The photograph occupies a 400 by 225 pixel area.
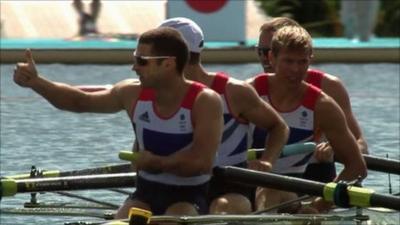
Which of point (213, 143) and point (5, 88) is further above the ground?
point (213, 143)

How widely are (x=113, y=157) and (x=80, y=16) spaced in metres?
14.3

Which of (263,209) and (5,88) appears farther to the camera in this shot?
A: (5,88)

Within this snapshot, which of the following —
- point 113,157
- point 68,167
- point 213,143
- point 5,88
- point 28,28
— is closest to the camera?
point 213,143

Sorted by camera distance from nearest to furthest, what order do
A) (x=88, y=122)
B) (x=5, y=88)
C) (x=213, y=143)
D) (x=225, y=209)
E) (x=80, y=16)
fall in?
(x=213, y=143) → (x=225, y=209) → (x=88, y=122) → (x=5, y=88) → (x=80, y=16)

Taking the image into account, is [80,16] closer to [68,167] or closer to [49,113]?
[49,113]

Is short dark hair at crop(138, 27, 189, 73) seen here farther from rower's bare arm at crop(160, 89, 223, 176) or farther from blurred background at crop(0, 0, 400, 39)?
blurred background at crop(0, 0, 400, 39)

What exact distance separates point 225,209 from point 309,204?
2.40 feet

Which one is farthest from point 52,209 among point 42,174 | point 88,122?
point 88,122

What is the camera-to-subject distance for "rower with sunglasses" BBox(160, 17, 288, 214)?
A: 28.6 ft

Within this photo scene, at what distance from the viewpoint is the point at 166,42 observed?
26.0ft

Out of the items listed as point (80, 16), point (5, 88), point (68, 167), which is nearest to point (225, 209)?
point (68, 167)

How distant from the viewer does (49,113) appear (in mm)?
20422

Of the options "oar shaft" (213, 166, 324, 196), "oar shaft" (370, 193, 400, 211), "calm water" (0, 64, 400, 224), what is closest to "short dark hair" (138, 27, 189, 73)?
"oar shaft" (213, 166, 324, 196)

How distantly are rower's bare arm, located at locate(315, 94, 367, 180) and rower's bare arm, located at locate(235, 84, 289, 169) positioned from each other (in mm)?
355
